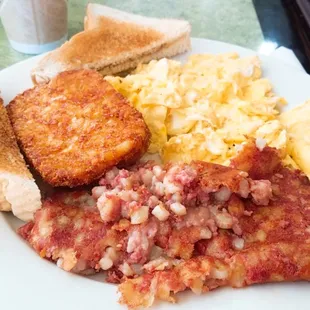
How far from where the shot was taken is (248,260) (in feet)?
5.82

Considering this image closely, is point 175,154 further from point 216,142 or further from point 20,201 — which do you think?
point 20,201

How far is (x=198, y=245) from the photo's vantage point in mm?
1882

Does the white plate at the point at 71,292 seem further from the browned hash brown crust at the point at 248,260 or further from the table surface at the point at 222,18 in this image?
the table surface at the point at 222,18

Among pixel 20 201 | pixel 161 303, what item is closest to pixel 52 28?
pixel 20 201

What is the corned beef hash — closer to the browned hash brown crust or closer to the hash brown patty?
the browned hash brown crust

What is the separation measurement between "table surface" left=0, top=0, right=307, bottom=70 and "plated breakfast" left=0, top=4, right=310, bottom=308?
3.51ft

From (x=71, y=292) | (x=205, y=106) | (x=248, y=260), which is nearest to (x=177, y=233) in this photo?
(x=248, y=260)

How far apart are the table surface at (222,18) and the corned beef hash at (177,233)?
83.7 inches

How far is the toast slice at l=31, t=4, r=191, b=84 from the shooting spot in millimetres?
2789

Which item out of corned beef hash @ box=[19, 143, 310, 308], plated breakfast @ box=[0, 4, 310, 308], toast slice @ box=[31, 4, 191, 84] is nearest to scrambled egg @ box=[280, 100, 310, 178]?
plated breakfast @ box=[0, 4, 310, 308]

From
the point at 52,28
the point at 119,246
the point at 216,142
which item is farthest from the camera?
the point at 52,28

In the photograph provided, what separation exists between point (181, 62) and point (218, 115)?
1.93ft

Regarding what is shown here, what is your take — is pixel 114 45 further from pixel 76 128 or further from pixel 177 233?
pixel 177 233

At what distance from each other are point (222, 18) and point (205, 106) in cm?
188
